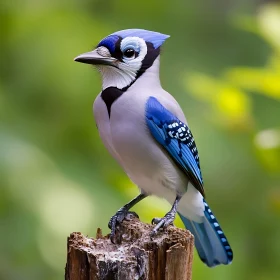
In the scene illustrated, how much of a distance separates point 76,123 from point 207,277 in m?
1.43

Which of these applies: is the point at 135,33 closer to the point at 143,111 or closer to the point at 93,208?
the point at 143,111

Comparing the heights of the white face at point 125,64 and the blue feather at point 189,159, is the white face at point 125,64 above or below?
above

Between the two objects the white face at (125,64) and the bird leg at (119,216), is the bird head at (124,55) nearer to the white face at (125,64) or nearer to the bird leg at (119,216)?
the white face at (125,64)

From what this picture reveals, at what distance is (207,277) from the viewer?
3295 mm

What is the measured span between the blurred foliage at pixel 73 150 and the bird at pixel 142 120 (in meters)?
0.50

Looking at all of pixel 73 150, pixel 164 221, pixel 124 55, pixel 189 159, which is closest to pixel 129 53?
pixel 124 55

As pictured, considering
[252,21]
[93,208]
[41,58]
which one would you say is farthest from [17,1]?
[252,21]

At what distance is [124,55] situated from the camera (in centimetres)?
269

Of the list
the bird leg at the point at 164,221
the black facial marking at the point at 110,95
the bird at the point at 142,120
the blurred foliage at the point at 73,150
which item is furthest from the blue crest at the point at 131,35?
the blurred foliage at the point at 73,150

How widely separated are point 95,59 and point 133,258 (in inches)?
25.4

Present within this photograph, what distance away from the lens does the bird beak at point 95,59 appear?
2.60 metres

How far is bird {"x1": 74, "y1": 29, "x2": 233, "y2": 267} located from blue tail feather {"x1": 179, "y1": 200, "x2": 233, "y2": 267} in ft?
0.70

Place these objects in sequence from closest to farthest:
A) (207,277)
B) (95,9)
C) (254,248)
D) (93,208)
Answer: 1. (207,277)
2. (93,208)
3. (254,248)
4. (95,9)

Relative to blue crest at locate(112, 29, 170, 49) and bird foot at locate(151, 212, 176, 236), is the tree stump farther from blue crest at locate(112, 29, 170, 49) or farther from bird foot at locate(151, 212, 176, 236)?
blue crest at locate(112, 29, 170, 49)
